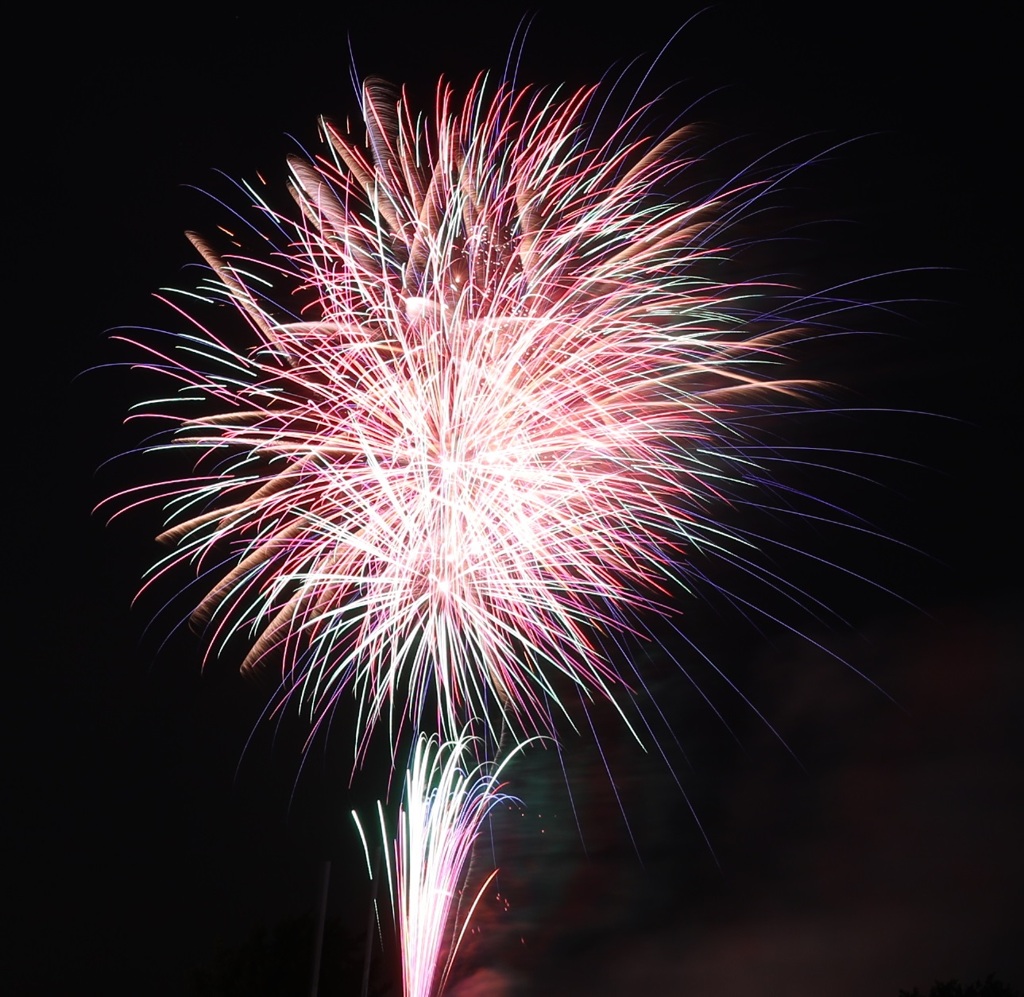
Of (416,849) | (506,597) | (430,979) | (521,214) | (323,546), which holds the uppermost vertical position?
(521,214)

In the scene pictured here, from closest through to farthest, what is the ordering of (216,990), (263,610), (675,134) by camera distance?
(675,134) → (263,610) → (216,990)

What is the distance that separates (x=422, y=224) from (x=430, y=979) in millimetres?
10649

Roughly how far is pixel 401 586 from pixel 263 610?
1686 millimetres

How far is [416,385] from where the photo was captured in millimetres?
13945

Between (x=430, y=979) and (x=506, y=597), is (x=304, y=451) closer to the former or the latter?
(x=506, y=597)

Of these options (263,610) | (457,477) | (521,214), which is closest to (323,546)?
(263,610)

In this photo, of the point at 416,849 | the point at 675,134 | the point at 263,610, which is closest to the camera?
the point at 675,134

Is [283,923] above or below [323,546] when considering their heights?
above

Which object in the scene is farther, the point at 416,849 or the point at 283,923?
the point at 283,923

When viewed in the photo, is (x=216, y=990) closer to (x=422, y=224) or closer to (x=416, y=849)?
(x=416, y=849)

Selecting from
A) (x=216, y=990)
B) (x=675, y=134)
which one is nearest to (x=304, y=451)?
(x=675, y=134)

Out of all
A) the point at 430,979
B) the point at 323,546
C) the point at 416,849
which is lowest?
the point at 430,979

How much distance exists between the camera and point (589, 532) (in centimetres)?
1439

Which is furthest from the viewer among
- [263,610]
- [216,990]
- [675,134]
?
[216,990]
